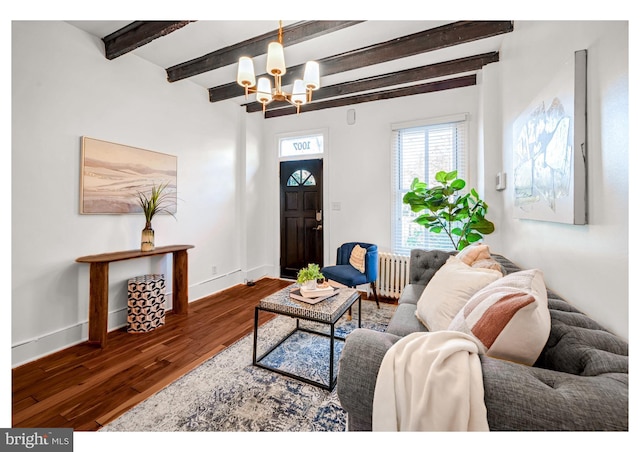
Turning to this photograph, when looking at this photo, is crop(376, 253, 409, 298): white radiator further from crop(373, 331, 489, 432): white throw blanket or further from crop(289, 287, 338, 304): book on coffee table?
crop(373, 331, 489, 432): white throw blanket

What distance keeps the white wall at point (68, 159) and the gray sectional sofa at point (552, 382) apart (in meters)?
2.76

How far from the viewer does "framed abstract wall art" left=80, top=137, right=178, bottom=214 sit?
94.2 inches

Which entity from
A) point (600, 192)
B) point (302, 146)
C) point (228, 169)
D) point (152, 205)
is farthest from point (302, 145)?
point (600, 192)

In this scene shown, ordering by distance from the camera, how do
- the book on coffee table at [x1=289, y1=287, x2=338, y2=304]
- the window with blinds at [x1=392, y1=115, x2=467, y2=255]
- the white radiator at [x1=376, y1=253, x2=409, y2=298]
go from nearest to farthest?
1. the book on coffee table at [x1=289, y1=287, x2=338, y2=304]
2. the window with blinds at [x1=392, y1=115, x2=467, y2=255]
3. the white radiator at [x1=376, y1=253, x2=409, y2=298]

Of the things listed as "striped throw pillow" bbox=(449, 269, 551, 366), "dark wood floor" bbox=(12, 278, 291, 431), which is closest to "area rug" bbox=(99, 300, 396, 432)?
"dark wood floor" bbox=(12, 278, 291, 431)

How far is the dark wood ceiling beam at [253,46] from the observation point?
2184 mm

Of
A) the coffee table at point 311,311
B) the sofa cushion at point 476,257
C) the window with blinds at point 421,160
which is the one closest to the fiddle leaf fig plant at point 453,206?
the window with blinds at point 421,160

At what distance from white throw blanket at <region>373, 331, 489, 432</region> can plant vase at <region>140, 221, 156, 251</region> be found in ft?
9.22
